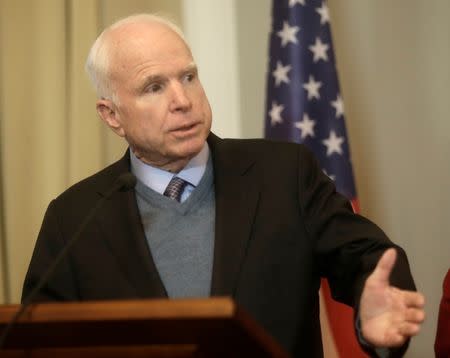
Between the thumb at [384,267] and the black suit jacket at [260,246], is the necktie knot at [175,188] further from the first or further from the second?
the thumb at [384,267]

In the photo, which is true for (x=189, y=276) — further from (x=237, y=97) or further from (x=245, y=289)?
(x=237, y=97)

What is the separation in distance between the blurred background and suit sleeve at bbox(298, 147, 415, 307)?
1.40 meters

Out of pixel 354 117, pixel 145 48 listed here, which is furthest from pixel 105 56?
pixel 354 117

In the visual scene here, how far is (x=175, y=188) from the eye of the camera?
7.89ft

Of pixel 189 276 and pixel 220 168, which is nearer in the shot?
pixel 189 276

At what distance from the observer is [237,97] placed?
391cm

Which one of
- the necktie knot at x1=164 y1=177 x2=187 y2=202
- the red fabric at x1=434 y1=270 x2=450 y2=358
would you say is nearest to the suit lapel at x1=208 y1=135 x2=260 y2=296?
the necktie knot at x1=164 y1=177 x2=187 y2=202

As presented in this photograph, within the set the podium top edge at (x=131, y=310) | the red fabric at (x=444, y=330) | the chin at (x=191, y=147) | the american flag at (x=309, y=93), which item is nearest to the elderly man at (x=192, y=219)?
the chin at (x=191, y=147)

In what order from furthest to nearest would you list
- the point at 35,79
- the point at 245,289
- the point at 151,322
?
the point at 35,79
the point at 245,289
the point at 151,322

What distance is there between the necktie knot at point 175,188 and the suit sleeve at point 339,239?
1.18 feet

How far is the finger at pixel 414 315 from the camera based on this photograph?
1.72 m

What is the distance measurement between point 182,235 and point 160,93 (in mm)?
436

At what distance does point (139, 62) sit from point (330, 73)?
3.84 ft

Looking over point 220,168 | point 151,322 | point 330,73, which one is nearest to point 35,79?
point 330,73
